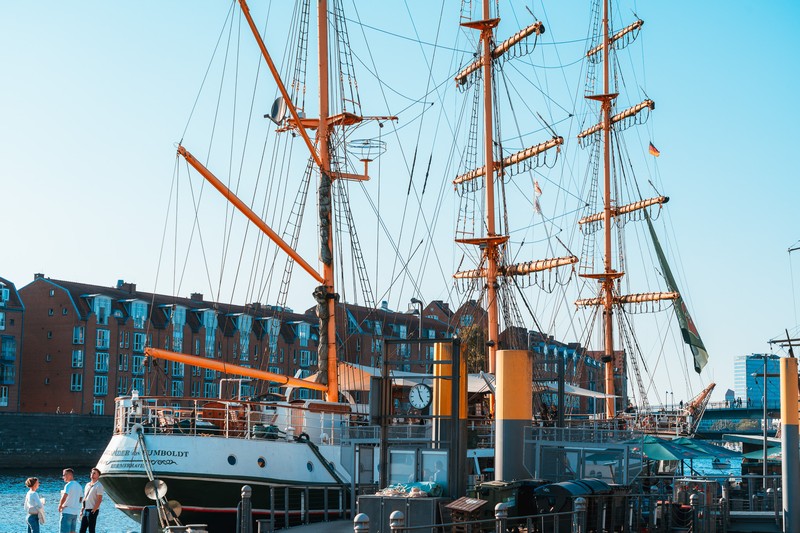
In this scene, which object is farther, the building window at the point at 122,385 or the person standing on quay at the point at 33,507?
the building window at the point at 122,385

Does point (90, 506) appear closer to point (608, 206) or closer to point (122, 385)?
point (608, 206)

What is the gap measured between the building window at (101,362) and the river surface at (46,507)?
2304cm

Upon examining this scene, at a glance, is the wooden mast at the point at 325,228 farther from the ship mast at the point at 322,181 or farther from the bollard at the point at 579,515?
the bollard at the point at 579,515


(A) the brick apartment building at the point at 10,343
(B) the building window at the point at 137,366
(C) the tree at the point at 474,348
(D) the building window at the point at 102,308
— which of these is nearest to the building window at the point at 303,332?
(B) the building window at the point at 137,366

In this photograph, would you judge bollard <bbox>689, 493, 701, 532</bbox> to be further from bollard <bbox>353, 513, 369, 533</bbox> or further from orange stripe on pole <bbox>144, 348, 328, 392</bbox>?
orange stripe on pole <bbox>144, 348, 328, 392</bbox>

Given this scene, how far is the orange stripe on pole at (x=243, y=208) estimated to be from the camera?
32.8 metres

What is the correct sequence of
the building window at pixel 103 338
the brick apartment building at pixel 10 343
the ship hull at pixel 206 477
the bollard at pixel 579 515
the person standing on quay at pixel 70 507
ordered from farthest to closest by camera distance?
the building window at pixel 103 338 → the brick apartment building at pixel 10 343 → the ship hull at pixel 206 477 → the person standing on quay at pixel 70 507 → the bollard at pixel 579 515

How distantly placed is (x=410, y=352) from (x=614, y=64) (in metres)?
59.3

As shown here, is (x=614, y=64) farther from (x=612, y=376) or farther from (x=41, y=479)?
(x=41, y=479)

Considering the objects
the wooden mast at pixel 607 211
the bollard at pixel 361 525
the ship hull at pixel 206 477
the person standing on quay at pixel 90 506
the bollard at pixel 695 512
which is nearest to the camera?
the bollard at pixel 361 525

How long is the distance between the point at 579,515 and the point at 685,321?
146ft

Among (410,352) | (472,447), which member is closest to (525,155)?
(472,447)

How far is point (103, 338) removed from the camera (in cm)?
10125

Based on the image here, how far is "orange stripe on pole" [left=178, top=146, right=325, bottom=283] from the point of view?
108 ft
